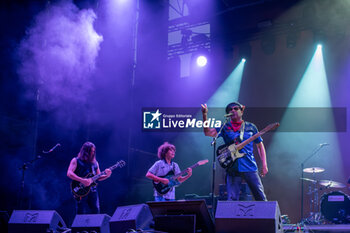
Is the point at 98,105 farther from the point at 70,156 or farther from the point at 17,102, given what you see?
the point at 17,102

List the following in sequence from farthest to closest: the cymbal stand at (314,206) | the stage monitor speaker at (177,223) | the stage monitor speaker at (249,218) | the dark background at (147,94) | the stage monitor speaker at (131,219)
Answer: the cymbal stand at (314,206)
the dark background at (147,94)
the stage monitor speaker at (131,219)
the stage monitor speaker at (177,223)
the stage monitor speaker at (249,218)

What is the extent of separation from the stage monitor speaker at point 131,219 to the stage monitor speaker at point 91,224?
0.28 meters

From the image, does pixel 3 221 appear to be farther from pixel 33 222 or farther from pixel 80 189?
pixel 80 189

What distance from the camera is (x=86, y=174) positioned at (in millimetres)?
6199

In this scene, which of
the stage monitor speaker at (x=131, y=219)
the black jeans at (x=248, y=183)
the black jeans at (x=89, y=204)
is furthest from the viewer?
the black jeans at (x=89, y=204)

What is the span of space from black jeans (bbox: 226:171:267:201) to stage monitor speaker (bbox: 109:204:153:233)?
1179 mm

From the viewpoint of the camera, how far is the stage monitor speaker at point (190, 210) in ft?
12.1

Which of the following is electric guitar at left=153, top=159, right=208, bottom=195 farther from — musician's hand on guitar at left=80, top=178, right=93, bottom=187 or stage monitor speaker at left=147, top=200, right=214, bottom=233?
stage monitor speaker at left=147, top=200, right=214, bottom=233

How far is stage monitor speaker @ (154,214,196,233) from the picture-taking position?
12.0ft

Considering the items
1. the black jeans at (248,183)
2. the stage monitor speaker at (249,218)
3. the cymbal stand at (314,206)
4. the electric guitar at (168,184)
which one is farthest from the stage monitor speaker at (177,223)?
the cymbal stand at (314,206)

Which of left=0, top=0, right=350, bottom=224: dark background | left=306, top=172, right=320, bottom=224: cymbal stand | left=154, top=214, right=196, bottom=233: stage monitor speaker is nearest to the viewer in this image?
left=154, top=214, right=196, bottom=233: stage monitor speaker

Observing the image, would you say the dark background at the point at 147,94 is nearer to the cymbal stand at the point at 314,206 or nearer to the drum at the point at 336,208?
the cymbal stand at the point at 314,206

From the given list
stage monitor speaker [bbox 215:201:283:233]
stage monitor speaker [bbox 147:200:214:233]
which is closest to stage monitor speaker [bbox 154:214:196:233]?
stage monitor speaker [bbox 147:200:214:233]

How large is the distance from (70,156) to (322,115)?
7457mm
